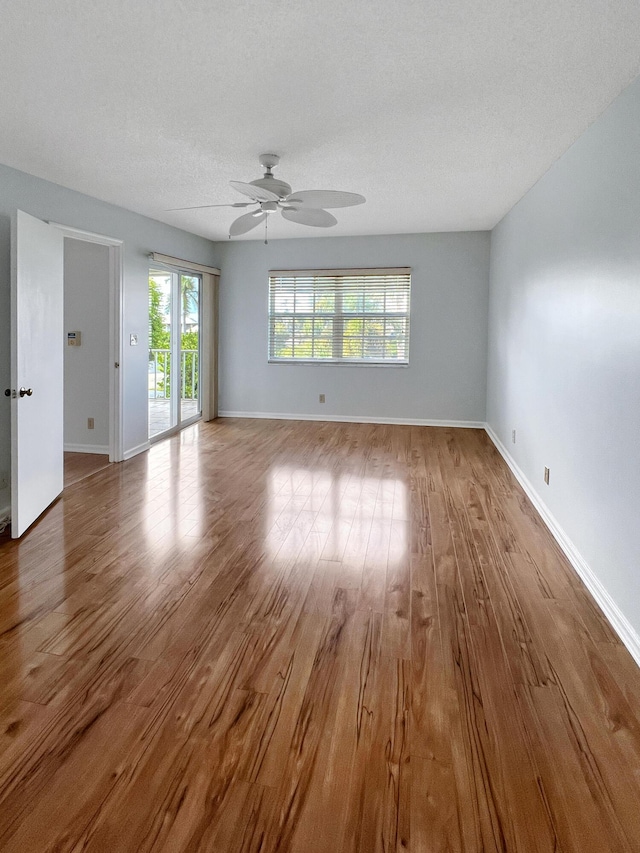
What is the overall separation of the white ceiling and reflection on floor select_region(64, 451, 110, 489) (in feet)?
7.76

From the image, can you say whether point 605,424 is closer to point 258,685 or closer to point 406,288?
point 258,685

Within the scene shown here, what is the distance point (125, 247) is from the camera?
5324 millimetres

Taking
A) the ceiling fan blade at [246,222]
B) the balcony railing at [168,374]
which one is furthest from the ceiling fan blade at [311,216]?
the balcony railing at [168,374]

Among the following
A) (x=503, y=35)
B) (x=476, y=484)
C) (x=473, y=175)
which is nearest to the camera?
(x=503, y=35)

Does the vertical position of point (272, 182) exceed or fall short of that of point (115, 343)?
it exceeds it

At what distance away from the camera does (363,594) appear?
2.71 meters

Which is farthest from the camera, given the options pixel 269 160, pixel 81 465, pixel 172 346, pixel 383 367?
pixel 383 367

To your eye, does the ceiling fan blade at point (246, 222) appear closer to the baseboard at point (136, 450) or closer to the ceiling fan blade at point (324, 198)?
the ceiling fan blade at point (324, 198)

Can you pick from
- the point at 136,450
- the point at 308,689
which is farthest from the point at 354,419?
the point at 308,689

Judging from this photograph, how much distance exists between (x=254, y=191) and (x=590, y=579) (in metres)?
2.85

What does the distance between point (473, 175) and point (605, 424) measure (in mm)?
2432

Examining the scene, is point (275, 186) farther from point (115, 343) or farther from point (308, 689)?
point (308, 689)

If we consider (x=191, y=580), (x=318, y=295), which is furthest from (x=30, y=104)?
(x=318, y=295)

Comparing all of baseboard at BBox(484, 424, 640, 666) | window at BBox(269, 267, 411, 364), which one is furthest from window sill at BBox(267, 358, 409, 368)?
baseboard at BBox(484, 424, 640, 666)
